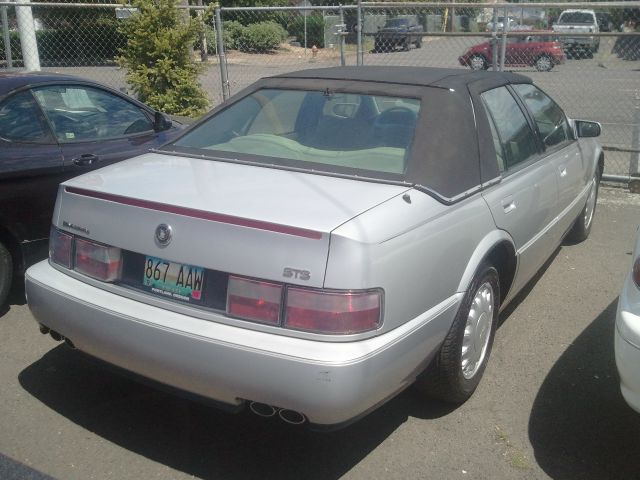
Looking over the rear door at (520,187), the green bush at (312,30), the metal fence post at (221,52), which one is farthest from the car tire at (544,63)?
the green bush at (312,30)

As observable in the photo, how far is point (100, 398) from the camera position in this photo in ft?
12.4

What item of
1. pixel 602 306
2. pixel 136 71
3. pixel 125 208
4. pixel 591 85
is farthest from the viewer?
pixel 591 85

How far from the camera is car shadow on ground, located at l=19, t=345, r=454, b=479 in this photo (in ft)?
10.7

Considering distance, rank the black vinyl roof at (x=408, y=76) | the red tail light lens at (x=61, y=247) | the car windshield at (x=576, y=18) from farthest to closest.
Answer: the car windshield at (x=576, y=18) < the black vinyl roof at (x=408, y=76) < the red tail light lens at (x=61, y=247)

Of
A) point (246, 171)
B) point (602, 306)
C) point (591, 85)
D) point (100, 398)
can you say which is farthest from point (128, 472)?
point (591, 85)

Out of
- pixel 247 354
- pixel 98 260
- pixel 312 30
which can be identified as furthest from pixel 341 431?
pixel 312 30

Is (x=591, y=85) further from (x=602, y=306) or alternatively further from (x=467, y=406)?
(x=467, y=406)

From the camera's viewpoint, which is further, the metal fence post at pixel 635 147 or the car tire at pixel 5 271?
the metal fence post at pixel 635 147

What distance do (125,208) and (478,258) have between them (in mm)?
1688

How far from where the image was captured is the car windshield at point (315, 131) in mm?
3609

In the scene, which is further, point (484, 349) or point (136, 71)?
point (136, 71)

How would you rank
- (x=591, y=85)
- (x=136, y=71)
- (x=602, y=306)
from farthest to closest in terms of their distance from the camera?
1. (x=591, y=85)
2. (x=136, y=71)
3. (x=602, y=306)

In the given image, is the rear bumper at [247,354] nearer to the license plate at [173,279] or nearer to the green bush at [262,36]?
the license plate at [173,279]

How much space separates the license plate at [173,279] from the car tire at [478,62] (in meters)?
10.9
